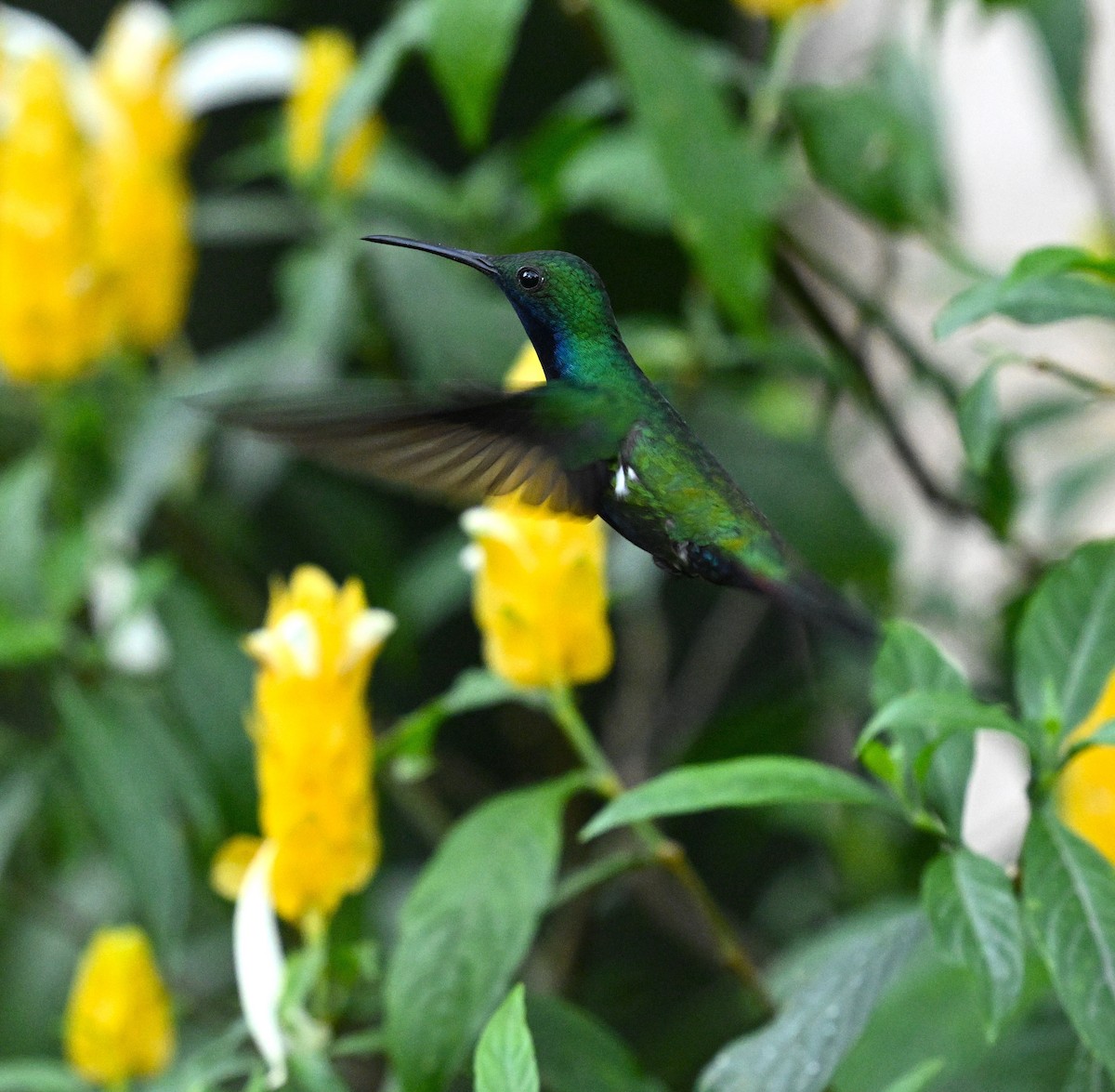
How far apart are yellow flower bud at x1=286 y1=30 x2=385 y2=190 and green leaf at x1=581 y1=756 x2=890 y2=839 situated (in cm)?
82

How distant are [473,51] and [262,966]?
53 centimetres

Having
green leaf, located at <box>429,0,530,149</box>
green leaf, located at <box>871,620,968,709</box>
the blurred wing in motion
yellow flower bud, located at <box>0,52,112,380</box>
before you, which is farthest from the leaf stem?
yellow flower bud, located at <box>0,52,112,380</box>

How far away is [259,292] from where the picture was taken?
218 centimetres

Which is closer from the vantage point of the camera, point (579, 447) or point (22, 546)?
point (579, 447)

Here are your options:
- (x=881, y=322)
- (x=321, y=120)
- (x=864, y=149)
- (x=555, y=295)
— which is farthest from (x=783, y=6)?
(x=555, y=295)

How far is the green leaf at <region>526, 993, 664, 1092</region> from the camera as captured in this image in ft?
2.37

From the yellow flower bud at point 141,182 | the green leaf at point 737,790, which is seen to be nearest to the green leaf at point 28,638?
the yellow flower bud at point 141,182

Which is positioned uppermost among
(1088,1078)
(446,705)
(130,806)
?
(446,705)

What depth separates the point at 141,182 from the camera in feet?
4.28

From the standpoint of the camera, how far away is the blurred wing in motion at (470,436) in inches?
16.6

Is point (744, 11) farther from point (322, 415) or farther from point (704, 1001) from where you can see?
point (322, 415)

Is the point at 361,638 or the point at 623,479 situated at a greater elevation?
the point at 623,479

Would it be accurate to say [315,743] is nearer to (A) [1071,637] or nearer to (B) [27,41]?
(A) [1071,637]

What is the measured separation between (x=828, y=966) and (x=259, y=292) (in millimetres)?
1696
